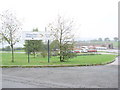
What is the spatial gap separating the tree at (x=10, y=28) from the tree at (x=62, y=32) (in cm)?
284

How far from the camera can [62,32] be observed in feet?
41.2

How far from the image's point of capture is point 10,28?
1168 centimetres

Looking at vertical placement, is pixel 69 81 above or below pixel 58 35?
below

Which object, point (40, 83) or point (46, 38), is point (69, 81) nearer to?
point (40, 83)

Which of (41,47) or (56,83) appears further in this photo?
(41,47)

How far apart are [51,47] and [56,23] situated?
7.65ft

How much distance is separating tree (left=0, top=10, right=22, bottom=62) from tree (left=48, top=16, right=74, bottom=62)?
9.32 ft

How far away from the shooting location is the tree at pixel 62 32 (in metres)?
12.3

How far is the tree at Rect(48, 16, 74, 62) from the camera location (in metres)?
12.3

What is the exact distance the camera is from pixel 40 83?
5.42 metres

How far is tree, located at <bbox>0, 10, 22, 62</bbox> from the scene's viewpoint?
A: 454 inches

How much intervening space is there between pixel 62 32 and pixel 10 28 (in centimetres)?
445

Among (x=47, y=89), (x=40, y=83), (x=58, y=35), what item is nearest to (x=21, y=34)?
(x=58, y=35)

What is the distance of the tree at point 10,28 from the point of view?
454 inches
